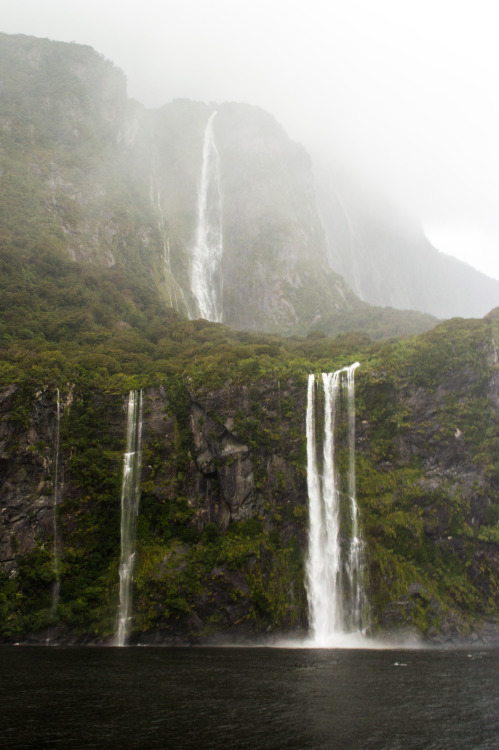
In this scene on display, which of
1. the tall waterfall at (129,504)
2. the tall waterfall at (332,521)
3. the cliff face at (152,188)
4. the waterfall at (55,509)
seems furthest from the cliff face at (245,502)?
the cliff face at (152,188)

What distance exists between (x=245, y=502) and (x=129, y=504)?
842 cm

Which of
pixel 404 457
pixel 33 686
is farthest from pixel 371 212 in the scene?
pixel 33 686

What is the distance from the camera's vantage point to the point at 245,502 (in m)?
40.2

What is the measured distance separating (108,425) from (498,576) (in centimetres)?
2965

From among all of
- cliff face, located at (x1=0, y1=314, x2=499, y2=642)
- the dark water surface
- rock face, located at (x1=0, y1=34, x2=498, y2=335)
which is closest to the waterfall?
cliff face, located at (x1=0, y1=314, x2=499, y2=642)

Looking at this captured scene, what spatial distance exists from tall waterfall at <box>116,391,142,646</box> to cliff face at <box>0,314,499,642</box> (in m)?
0.50

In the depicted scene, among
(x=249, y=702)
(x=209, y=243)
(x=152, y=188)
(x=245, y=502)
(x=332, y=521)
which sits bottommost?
(x=249, y=702)

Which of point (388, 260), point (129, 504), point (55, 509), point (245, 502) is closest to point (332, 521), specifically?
point (245, 502)

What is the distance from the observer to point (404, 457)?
136ft

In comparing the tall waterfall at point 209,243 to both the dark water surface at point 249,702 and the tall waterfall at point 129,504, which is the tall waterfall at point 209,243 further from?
the dark water surface at point 249,702

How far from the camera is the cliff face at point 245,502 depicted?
3591 cm

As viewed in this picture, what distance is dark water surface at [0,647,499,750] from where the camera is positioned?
1405 cm

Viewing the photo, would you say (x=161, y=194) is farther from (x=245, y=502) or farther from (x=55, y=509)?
(x=245, y=502)

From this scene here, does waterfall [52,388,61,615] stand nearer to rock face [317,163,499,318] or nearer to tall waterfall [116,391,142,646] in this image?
tall waterfall [116,391,142,646]
